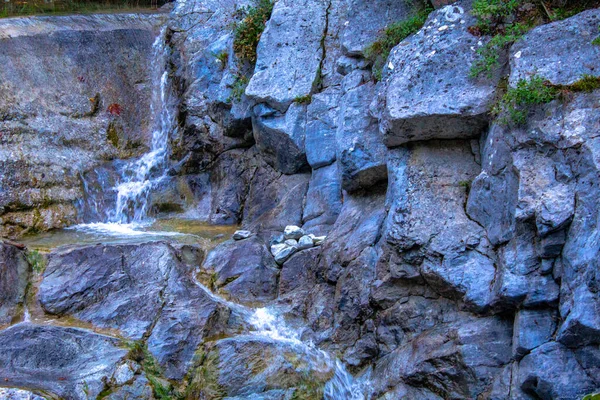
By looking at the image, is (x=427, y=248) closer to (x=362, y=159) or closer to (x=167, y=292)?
(x=362, y=159)

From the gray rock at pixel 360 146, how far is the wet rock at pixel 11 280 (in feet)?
13.7

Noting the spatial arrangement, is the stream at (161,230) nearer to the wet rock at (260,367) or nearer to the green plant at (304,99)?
the wet rock at (260,367)

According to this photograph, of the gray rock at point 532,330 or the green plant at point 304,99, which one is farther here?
the green plant at point 304,99

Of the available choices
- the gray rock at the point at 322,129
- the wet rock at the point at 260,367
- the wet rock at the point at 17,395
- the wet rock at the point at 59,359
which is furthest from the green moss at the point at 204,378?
the gray rock at the point at 322,129

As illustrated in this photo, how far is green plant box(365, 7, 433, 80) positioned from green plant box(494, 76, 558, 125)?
2.24 meters

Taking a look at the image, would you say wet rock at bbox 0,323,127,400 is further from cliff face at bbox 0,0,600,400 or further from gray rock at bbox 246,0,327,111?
gray rock at bbox 246,0,327,111

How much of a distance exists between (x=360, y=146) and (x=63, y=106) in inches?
236

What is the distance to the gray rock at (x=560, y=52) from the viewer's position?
5.84 m

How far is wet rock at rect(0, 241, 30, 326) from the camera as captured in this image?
23.3ft

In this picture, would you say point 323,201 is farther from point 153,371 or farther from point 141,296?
point 153,371

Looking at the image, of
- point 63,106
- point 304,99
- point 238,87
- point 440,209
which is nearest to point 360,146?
point 440,209

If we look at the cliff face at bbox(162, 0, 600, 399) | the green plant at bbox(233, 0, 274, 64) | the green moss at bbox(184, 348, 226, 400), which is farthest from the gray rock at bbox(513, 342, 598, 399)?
the green plant at bbox(233, 0, 274, 64)

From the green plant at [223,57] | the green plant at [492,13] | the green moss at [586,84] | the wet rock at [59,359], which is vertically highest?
the green plant at [492,13]

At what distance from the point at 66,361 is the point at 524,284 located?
182 inches
